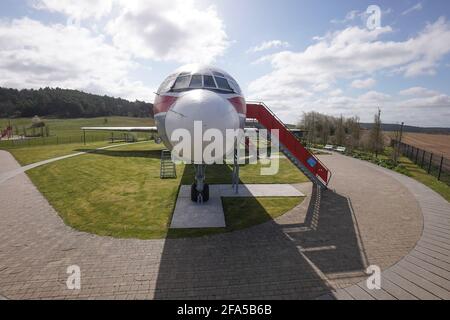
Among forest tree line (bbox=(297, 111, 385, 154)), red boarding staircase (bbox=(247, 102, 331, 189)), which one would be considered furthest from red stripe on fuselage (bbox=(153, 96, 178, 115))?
forest tree line (bbox=(297, 111, 385, 154))

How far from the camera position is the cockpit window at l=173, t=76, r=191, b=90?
9.41m

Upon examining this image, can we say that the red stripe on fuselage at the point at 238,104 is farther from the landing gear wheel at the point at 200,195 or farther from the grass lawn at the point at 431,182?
the grass lawn at the point at 431,182

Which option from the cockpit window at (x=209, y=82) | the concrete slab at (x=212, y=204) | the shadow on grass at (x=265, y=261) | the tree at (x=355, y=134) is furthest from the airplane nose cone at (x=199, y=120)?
the tree at (x=355, y=134)

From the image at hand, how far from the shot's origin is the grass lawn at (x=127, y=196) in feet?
35.9

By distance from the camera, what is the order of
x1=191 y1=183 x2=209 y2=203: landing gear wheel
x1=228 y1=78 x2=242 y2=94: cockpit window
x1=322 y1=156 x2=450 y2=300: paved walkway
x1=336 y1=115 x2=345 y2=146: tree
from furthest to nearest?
1. x1=336 y1=115 x2=345 y2=146: tree
2. x1=191 y1=183 x2=209 y2=203: landing gear wheel
3. x1=228 y1=78 x2=242 y2=94: cockpit window
4. x1=322 y1=156 x2=450 y2=300: paved walkway

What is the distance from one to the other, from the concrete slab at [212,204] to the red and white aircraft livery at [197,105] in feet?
12.4

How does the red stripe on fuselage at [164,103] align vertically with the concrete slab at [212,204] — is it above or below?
above

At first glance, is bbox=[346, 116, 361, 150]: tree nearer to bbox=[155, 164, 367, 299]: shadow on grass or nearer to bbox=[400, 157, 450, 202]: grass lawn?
bbox=[400, 157, 450, 202]: grass lawn

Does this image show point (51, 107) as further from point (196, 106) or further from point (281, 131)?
point (196, 106)

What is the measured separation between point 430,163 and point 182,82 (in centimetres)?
2420

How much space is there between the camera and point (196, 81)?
31.3 feet

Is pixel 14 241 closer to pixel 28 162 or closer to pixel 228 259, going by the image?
pixel 228 259

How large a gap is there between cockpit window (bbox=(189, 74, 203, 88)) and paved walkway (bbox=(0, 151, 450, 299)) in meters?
5.54

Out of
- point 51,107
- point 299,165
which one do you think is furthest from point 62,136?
point 51,107
